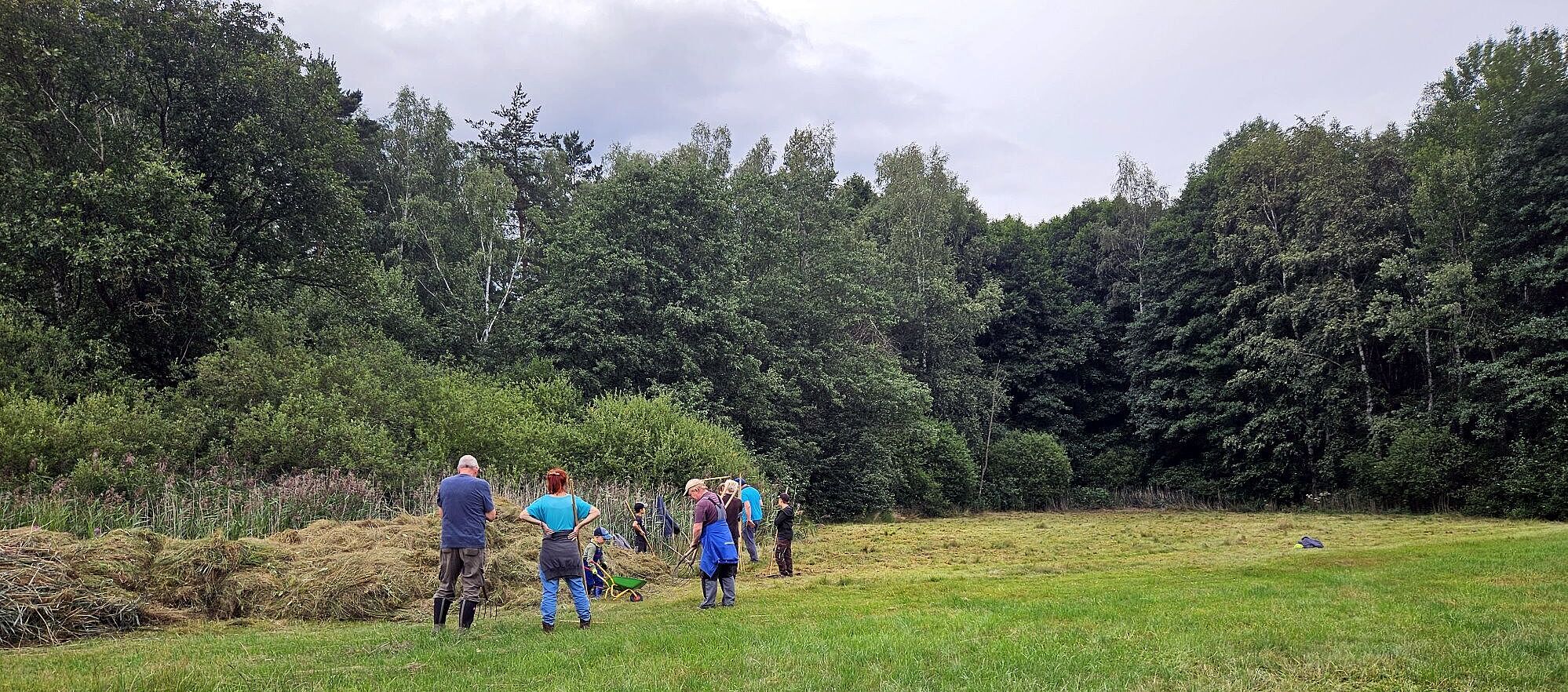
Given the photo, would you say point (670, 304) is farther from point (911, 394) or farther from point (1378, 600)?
point (1378, 600)

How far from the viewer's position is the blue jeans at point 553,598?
9.11 metres

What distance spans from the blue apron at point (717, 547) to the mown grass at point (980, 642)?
635 mm

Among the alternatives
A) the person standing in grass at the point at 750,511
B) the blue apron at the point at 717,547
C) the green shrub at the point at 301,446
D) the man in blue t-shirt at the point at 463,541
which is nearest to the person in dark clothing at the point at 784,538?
the person standing in grass at the point at 750,511

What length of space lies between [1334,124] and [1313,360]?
11.9 meters

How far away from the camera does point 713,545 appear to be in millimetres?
11219

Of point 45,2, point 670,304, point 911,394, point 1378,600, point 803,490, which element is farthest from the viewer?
point 911,394

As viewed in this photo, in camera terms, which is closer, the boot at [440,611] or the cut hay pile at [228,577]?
the boot at [440,611]

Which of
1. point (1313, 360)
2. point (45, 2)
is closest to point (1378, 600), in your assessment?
point (45, 2)

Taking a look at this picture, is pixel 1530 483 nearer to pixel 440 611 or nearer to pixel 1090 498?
pixel 1090 498

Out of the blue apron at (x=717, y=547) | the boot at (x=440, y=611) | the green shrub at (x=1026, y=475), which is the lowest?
the green shrub at (x=1026, y=475)

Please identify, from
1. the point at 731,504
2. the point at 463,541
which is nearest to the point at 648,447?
the point at 731,504

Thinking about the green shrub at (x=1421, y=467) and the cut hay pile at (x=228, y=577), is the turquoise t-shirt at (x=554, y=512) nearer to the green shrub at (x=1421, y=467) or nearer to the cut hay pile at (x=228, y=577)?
the cut hay pile at (x=228, y=577)

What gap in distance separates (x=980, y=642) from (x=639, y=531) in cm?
882

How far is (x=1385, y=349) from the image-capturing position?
1549 inches
